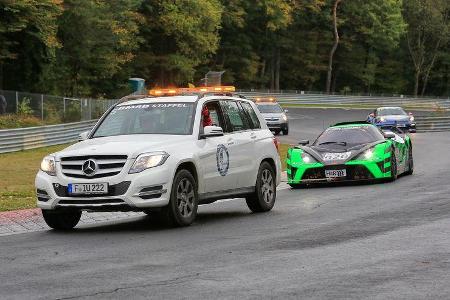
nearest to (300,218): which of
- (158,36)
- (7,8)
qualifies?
(7,8)

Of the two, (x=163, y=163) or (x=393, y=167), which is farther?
(x=393, y=167)

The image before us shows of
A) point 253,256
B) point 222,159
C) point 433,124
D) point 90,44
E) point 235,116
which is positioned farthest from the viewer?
point 90,44

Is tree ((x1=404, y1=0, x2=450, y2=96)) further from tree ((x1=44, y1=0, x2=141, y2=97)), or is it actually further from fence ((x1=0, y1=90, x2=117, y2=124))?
fence ((x1=0, y1=90, x2=117, y2=124))

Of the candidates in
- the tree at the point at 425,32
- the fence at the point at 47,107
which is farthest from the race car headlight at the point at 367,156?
the tree at the point at 425,32

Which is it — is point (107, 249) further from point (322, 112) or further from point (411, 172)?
point (322, 112)

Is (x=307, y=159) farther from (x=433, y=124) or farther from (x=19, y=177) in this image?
(x=433, y=124)

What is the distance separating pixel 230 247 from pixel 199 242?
63cm

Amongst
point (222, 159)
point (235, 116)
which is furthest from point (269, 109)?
point (222, 159)

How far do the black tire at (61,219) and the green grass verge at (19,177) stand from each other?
7.62ft

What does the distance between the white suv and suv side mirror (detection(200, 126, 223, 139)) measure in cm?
1

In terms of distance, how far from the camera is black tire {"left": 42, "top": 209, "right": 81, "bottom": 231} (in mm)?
12180

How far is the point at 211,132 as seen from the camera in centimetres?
1265

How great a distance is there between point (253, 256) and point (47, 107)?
104 feet

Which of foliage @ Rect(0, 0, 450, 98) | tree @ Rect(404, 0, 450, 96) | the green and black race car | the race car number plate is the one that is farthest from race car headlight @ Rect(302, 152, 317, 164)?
tree @ Rect(404, 0, 450, 96)
